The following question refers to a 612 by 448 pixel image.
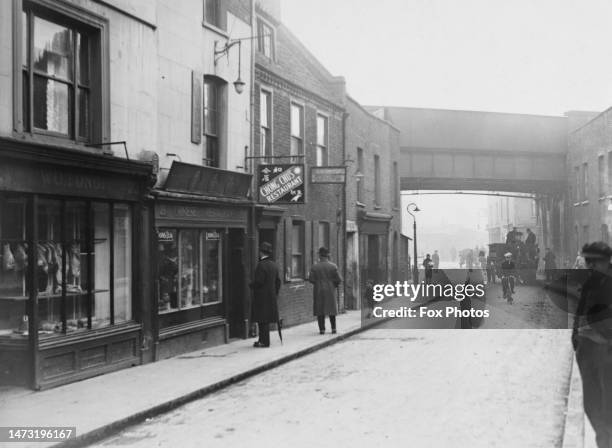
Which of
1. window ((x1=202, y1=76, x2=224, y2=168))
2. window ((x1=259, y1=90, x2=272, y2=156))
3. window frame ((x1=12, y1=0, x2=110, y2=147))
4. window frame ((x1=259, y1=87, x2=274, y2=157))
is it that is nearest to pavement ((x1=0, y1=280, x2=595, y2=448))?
window frame ((x1=12, y1=0, x2=110, y2=147))

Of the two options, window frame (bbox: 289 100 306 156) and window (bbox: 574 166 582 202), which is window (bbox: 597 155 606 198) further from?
window frame (bbox: 289 100 306 156)

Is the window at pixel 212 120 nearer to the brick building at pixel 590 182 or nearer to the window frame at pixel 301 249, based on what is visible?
the window frame at pixel 301 249

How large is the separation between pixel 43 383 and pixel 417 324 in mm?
11724

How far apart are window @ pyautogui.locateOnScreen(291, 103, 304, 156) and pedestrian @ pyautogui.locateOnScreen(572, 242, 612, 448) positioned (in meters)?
13.6

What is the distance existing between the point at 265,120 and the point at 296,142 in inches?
87.3

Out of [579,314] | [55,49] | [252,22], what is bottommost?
[579,314]

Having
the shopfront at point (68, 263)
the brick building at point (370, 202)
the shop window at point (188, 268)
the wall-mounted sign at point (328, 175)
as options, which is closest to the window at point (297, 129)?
the wall-mounted sign at point (328, 175)

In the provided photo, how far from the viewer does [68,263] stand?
34.9ft

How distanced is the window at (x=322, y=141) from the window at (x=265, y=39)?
3.65m

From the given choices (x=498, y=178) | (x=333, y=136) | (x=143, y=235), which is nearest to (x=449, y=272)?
(x=498, y=178)

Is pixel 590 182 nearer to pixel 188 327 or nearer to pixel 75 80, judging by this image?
pixel 188 327

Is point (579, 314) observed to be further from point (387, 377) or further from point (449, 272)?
point (449, 272)

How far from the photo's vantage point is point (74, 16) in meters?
10.7

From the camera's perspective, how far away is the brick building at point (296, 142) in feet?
58.3
